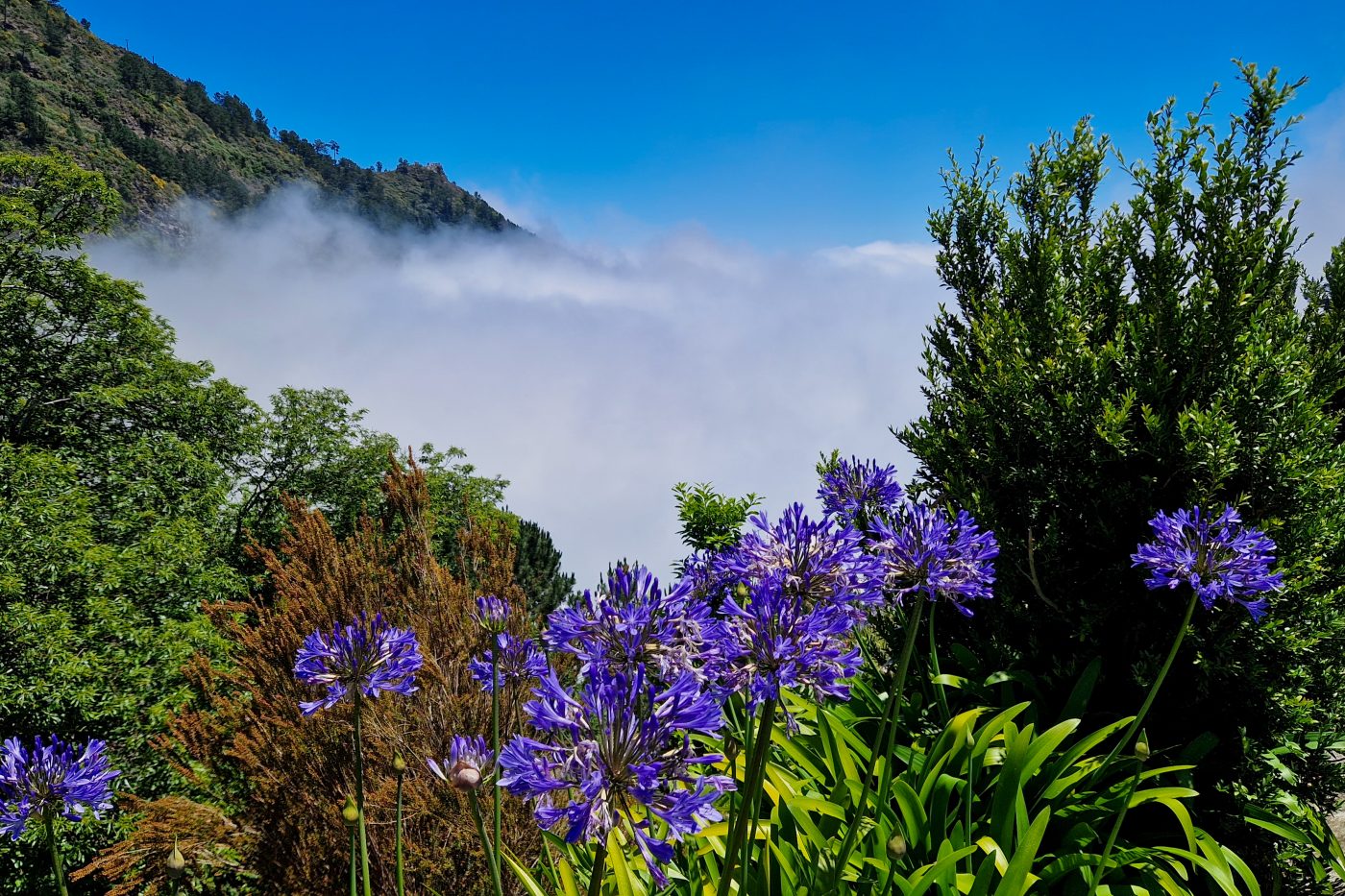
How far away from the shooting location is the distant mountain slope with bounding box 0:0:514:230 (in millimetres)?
78438

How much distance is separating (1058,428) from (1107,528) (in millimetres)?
576

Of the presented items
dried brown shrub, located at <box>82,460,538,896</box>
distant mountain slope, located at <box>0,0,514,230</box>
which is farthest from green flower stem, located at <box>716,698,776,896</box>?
distant mountain slope, located at <box>0,0,514,230</box>

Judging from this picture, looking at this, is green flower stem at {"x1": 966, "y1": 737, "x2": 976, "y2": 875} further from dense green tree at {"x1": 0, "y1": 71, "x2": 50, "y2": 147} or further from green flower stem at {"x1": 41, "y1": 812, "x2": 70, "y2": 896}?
dense green tree at {"x1": 0, "y1": 71, "x2": 50, "y2": 147}

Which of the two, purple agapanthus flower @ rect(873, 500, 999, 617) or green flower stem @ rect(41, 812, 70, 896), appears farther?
purple agapanthus flower @ rect(873, 500, 999, 617)

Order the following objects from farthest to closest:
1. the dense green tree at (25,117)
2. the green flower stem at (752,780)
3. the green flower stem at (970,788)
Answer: the dense green tree at (25,117), the green flower stem at (970,788), the green flower stem at (752,780)

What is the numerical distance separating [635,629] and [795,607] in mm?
340

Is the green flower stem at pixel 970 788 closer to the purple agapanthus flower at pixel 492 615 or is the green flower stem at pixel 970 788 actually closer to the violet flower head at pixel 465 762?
the violet flower head at pixel 465 762

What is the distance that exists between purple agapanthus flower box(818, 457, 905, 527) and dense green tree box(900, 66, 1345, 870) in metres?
1.10

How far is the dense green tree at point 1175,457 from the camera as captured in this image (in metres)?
3.34

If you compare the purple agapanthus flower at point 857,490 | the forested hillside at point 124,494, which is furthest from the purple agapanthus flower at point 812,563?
the forested hillside at point 124,494

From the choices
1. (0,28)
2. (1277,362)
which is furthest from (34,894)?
(0,28)

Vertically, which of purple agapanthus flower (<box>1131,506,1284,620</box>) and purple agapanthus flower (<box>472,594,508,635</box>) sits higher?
purple agapanthus flower (<box>472,594,508,635</box>)

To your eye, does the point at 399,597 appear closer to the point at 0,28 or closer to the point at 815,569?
the point at 815,569

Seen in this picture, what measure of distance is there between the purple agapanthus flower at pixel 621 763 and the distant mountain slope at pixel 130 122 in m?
80.4
